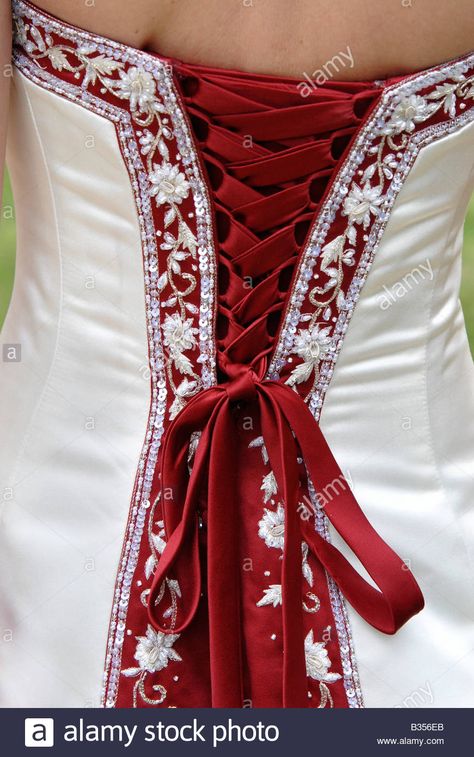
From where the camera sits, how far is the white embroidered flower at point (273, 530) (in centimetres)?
154

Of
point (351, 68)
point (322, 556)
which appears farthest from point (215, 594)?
point (351, 68)

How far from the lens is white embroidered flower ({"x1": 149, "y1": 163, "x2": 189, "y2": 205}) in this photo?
4.99 feet

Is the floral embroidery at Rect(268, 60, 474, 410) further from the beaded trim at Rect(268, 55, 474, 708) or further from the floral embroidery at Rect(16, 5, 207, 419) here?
the floral embroidery at Rect(16, 5, 207, 419)

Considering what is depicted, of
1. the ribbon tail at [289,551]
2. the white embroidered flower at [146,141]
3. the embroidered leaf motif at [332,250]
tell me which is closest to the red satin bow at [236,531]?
the ribbon tail at [289,551]

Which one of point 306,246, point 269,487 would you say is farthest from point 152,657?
point 306,246

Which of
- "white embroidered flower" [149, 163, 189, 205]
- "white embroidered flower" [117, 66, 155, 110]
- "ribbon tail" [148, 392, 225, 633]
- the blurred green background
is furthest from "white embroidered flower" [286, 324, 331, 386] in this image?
the blurred green background

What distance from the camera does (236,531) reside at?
1.53 metres

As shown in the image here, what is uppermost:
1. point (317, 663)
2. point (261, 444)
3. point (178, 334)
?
point (178, 334)

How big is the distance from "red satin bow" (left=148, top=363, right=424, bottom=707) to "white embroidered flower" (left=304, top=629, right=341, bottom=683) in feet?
0.10

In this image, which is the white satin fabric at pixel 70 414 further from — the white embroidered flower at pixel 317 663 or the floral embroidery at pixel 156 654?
the white embroidered flower at pixel 317 663

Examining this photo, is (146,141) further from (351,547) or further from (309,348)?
(351,547)

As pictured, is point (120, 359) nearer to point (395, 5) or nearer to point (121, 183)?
point (121, 183)

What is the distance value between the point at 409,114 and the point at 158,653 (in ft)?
2.23

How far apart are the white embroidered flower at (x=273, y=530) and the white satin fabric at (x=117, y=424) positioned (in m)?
0.10
